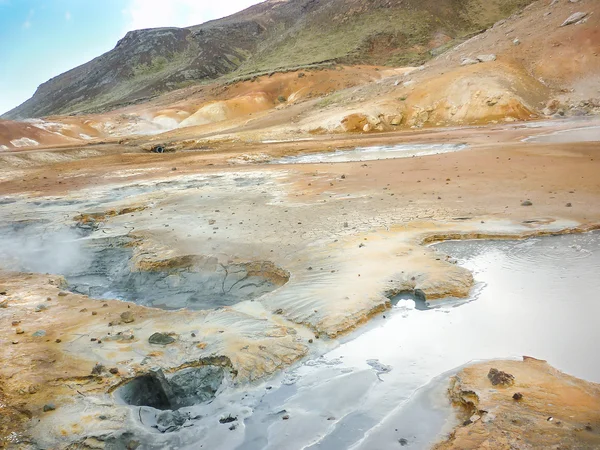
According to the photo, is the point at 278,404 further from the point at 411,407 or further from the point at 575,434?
the point at 575,434

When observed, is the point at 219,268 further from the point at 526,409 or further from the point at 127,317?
the point at 526,409

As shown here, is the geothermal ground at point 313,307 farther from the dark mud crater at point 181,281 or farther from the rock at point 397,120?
the rock at point 397,120

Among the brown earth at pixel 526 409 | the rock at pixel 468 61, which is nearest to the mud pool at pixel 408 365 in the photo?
the brown earth at pixel 526 409

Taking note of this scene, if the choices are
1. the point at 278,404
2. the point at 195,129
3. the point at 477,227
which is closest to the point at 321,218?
the point at 477,227

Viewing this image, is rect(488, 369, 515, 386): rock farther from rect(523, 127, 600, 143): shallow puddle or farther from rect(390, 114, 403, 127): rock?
rect(390, 114, 403, 127): rock

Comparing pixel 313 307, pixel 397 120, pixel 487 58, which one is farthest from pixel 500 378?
pixel 487 58

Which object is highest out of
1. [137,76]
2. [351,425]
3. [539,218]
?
[137,76]
